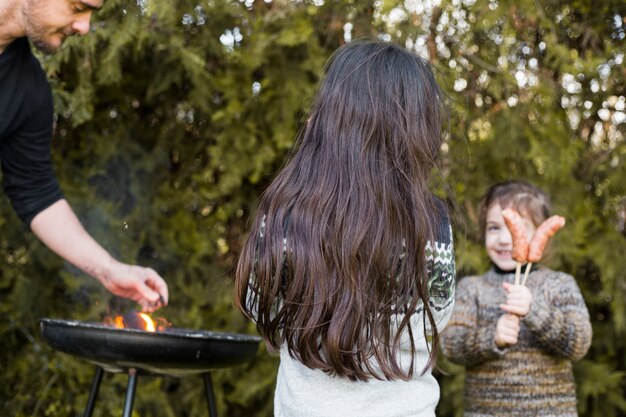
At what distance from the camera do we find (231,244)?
4.51 meters

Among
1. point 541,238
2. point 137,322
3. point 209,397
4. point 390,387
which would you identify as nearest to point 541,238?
point 541,238

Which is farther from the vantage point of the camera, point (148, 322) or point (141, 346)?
point (148, 322)

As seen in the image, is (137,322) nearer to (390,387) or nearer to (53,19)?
(53,19)

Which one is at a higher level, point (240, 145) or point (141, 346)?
point (141, 346)

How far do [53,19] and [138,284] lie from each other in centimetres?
100

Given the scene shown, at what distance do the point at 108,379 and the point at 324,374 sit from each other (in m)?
2.56

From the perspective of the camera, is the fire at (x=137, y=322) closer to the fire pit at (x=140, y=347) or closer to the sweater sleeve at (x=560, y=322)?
the fire pit at (x=140, y=347)

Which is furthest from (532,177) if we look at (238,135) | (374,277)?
(374,277)

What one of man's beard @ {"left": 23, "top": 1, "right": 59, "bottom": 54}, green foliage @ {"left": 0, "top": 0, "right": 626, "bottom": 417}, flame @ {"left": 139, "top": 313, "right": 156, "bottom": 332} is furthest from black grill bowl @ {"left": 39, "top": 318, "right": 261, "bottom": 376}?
green foliage @ {"left": 0, "top": 0, "right": 626, "bottom": 417}

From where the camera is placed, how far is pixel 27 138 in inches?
125

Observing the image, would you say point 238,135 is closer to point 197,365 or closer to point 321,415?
point 197,365

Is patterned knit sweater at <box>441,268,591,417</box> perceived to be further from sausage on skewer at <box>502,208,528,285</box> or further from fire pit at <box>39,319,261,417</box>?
fire pit at <box>39,319,261,417</box>

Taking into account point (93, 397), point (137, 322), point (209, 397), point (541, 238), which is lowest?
point (93, 397)

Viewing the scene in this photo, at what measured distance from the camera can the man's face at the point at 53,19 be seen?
9.46 ft
